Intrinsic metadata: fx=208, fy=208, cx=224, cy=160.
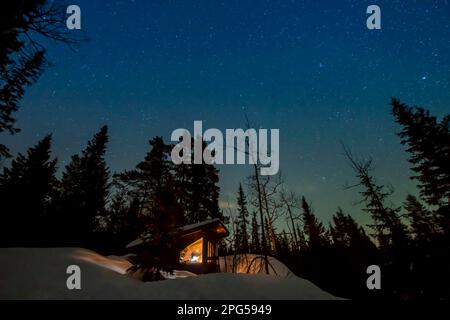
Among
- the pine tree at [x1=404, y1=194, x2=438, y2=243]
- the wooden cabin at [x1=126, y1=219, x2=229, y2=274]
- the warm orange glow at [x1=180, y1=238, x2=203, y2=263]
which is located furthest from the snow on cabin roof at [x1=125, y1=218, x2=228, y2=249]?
the pine tree at [x1=404, y1=194, x2=438, y2=243]

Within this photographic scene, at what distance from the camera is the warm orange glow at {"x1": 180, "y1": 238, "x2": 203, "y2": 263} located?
61.2ft

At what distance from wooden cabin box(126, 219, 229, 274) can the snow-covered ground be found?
27.2 ft

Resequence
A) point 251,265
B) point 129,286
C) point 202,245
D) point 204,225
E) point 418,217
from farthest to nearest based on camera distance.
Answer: point 418,217
point 202,245
point 204,225
point 251,265
point 129,286

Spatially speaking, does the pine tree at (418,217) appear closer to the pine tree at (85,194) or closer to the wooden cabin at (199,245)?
the wooden cabin at (199,245)

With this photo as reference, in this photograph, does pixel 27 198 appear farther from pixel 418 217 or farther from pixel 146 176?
pixel 418 217

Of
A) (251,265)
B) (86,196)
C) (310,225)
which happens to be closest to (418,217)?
(310,225)

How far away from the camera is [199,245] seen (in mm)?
19688

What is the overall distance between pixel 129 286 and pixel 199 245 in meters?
14.4

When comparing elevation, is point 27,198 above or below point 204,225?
above

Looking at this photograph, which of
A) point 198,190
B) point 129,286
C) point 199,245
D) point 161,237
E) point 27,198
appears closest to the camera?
point 129,286

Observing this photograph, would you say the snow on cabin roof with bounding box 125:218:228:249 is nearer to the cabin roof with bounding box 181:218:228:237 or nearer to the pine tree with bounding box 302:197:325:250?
the cabin roof with bounding box 181:218:228:237
